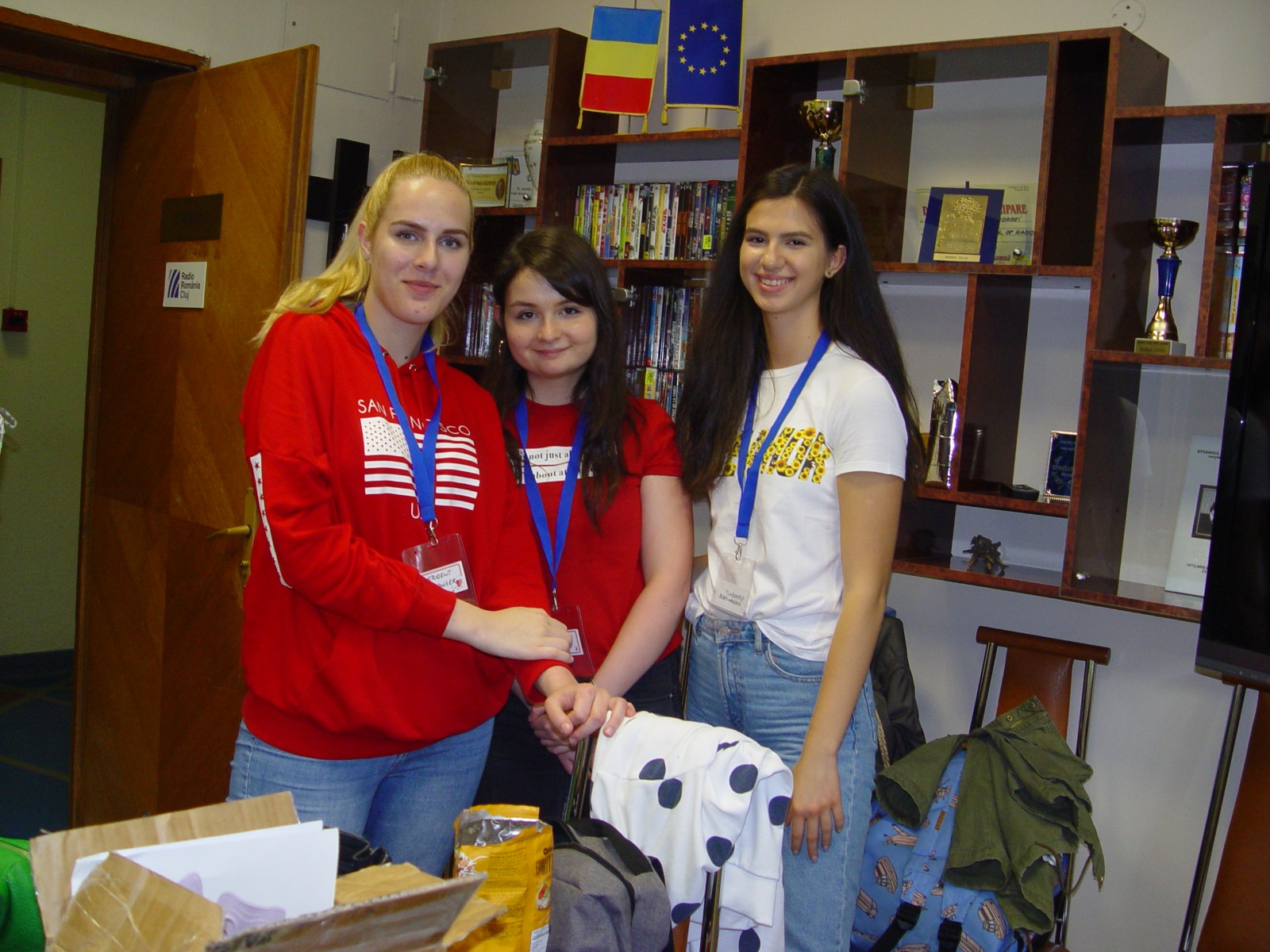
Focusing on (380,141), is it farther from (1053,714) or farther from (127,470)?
(1053,714)

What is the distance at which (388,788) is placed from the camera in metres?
1.61

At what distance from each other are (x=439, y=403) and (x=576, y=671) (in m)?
Answer: 0.55

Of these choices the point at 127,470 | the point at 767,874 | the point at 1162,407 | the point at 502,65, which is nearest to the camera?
the point at 767,874

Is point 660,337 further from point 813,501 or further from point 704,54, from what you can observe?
point 813,501

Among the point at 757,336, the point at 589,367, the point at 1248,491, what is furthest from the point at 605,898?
the point at 1248,491

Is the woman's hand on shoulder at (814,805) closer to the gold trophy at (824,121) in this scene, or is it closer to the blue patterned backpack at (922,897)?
the blue patterned backpack at (922,897)

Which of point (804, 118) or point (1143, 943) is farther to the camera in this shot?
point (804, 118)

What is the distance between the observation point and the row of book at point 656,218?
3.17 metres

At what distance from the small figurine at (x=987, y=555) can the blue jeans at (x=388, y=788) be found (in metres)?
1.51

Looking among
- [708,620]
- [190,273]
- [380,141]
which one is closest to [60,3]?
[190,273]

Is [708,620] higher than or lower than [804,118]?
lower

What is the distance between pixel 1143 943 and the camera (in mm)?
2740

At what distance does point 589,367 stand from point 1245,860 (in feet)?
5.69

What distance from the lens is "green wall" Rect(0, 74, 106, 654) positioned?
489 centimetres
